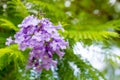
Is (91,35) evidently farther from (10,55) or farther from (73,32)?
(10,55)

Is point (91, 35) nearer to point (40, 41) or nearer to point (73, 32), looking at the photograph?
point (73, 32)

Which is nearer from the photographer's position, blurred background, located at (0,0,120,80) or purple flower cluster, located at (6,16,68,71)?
purple flower cluster, located at (6,16,68,71)

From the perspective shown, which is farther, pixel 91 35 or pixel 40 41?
pixel 91 35

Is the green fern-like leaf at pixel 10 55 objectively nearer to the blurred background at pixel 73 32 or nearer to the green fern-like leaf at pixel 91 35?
the blurred background at pixel 73 32

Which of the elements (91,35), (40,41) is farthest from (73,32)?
(40,41)

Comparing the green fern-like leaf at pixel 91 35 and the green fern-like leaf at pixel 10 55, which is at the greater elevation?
the green fern-like leaf at pixel 91 35

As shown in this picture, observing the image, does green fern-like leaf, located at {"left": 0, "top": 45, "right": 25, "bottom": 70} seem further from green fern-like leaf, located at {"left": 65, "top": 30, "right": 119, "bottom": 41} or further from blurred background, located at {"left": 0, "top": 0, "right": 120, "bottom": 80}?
green fern-like leaf, located at {"left": 65, "top": 30, "right": 119, "bottom": 41}

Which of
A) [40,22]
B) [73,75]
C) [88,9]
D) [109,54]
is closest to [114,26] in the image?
[109,54]

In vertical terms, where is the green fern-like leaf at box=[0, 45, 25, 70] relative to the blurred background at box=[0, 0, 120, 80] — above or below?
below

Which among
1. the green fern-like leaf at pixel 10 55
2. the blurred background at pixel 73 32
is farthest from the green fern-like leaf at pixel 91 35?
the green fern-like leaf at pixel 10 55

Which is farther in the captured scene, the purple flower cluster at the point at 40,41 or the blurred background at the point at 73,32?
the blurred background at the point at 73,32

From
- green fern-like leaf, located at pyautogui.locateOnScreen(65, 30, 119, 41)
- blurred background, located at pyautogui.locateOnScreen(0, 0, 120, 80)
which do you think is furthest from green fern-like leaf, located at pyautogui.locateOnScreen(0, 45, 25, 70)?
green fern-like leaf, located at pyautogui.locateOnScreen(65, 30, 119, 41)
